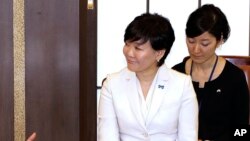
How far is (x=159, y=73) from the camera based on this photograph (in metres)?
1.74

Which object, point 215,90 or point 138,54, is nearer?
point 138,54

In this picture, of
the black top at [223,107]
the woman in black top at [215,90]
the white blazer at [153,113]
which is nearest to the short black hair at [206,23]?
the woman in black top at [215,90]

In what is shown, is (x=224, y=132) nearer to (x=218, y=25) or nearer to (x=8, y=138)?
(x=218, y=25)

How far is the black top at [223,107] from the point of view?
196cm

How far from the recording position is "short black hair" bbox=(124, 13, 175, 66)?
162 cm

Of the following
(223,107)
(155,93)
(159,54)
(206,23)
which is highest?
(206,23)

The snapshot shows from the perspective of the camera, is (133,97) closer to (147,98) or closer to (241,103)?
(147,98)

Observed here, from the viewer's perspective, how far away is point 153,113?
1643 millimetres

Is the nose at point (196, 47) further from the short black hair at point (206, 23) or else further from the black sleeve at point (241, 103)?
the black sleeve at point (241, 103)

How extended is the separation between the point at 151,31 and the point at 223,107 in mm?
601

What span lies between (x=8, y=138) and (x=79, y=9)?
3.20 feet

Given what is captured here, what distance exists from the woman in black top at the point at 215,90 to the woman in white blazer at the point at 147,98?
0.30 metres

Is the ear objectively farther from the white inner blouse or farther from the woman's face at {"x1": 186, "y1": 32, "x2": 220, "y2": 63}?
the woman's face at {"x1": 186, "y1": 32, "x2": 220, "y2": 63}

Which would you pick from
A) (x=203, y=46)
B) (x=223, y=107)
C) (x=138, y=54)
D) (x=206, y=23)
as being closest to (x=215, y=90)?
(x=223, y=107)
